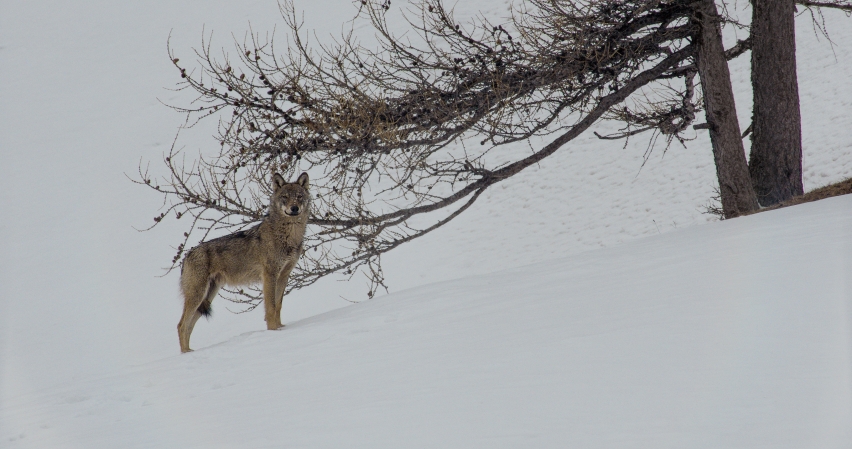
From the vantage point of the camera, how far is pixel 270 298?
8719mm

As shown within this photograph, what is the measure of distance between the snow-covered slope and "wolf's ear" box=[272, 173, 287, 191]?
2.08 metres

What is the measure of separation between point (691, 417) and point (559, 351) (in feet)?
4.10

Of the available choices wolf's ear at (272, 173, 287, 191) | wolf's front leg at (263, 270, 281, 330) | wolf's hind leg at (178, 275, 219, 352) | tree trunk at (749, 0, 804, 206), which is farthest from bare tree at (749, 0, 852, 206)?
wolf's hind leg at (178, 275, 219, 352)

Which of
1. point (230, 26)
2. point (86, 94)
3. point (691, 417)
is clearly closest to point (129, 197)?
point (86, 94)

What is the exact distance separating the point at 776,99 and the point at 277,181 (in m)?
6.99

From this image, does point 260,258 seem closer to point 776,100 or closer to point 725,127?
point 725,127

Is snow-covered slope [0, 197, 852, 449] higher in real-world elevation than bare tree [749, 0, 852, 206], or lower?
lower

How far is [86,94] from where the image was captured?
104 feet

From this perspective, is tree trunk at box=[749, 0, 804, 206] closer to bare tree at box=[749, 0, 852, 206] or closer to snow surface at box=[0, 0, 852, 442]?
bare tree at box=[749, 0, 852, 206]

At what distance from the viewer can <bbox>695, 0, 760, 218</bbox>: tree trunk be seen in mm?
10000

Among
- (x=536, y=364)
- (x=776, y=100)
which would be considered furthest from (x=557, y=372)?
(x=776, y=100)

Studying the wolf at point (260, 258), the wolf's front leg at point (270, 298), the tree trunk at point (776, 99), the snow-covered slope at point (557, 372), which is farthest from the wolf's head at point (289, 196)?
the tree trunk at point (776, 99)

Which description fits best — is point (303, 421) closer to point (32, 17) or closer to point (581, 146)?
point (581, 146)

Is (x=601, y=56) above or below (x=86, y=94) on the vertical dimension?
below
